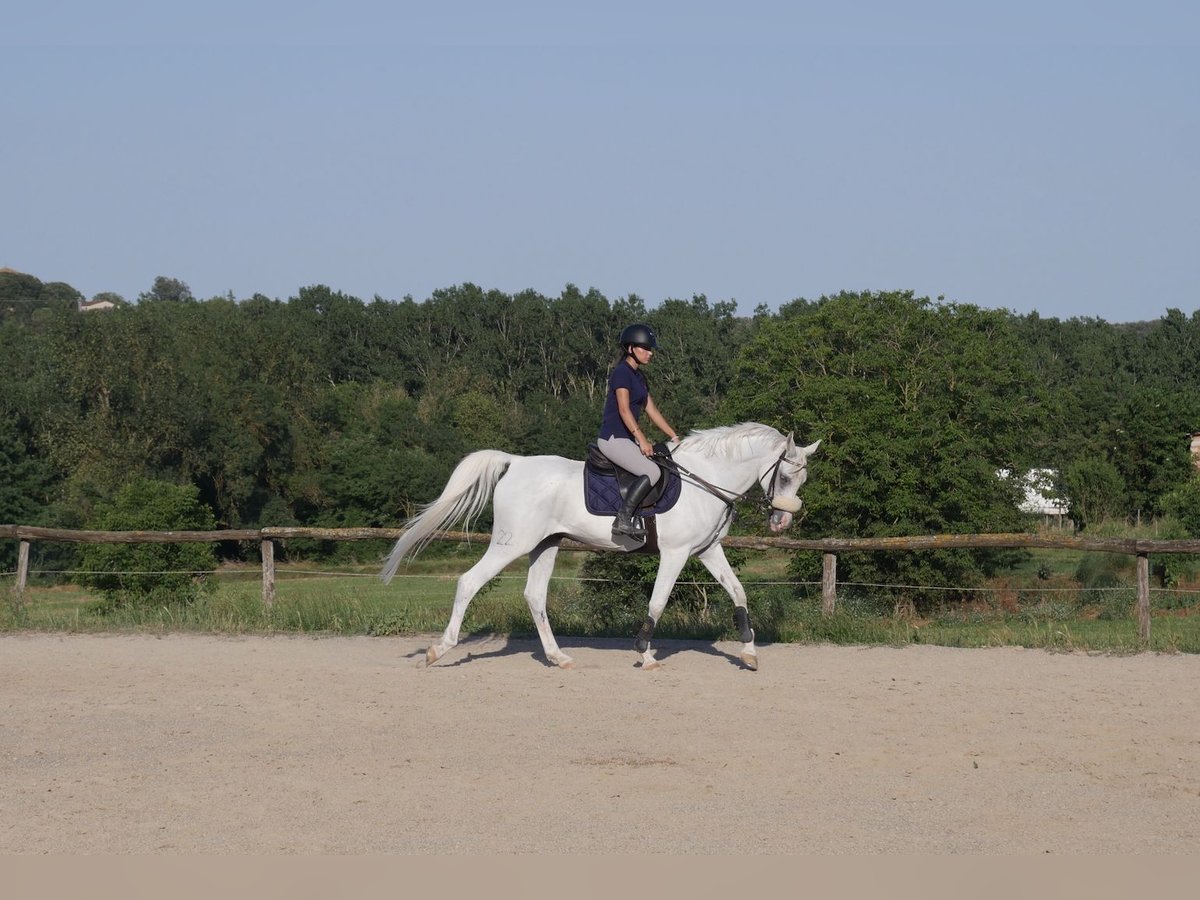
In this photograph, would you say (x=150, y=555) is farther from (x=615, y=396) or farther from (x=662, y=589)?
(x=615, y=396)

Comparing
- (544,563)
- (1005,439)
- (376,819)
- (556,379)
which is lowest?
(376,819)

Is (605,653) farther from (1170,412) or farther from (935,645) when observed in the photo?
(1170,412)

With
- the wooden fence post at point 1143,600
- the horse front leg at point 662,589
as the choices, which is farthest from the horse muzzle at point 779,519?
the wooden fence post at point 1143,600

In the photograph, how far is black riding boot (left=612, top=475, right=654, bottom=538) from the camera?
11047 mm

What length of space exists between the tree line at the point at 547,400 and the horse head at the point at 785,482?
79.5 ft

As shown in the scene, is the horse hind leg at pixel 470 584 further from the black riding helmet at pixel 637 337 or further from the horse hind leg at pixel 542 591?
the black riding helmet at pixel 637 337

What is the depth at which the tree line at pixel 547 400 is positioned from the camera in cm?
4141

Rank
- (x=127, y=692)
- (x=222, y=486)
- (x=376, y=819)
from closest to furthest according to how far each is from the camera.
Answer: (x=376, y=819)
(x=127, y=692)
(x=222, y=486)

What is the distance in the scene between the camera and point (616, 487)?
36.8 feet

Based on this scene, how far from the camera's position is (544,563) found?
11789mm

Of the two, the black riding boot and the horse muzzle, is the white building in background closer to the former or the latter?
the horse muzzle

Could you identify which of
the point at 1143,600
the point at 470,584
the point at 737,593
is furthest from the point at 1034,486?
the point at 470,584

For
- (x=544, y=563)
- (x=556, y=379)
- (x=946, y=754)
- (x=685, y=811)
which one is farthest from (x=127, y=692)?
(x=556, y=379)

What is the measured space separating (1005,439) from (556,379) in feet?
198
